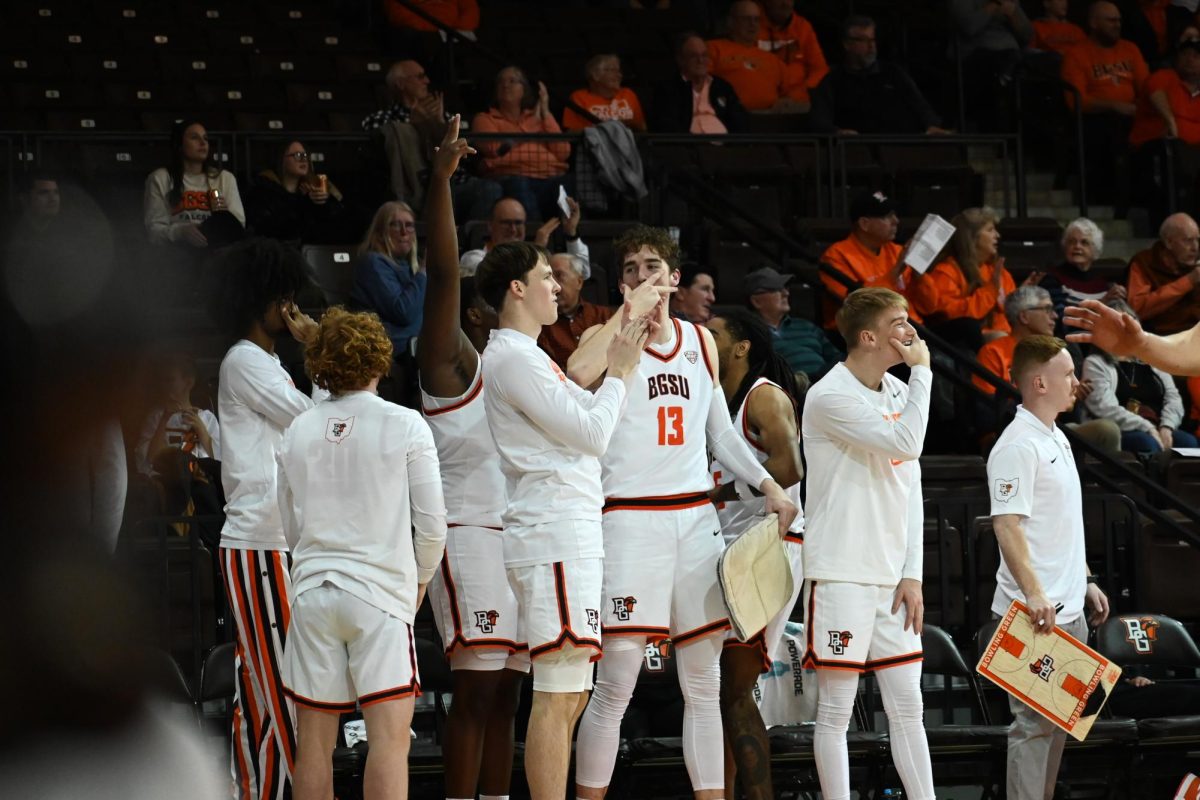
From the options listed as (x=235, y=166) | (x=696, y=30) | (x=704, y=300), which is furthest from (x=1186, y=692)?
(x=696, y=30)

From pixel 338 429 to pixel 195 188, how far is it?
503 cm

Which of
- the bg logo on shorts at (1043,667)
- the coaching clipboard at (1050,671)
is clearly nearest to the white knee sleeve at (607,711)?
the coaching clipboard at (1050,671)

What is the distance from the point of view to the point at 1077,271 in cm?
977

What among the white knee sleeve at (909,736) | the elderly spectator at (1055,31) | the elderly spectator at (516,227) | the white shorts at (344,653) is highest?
the elderly spectator at (1055,31)

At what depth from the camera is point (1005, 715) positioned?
279 inches

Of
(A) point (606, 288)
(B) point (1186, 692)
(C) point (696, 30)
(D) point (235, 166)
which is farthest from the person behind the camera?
(C) point (696, 30)

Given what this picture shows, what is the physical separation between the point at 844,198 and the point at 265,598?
21.9ft

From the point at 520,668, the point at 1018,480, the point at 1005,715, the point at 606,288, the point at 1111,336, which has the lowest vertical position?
the point at 1005,715

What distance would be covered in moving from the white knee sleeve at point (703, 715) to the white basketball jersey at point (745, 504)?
59 cm

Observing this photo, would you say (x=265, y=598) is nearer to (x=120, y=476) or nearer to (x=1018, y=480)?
(x=1018, y=480)

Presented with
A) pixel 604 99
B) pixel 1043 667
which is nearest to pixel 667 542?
pixel 1043 667

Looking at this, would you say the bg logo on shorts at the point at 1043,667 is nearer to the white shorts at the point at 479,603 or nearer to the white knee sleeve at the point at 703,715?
the white knee sleeve at the point at 703,715

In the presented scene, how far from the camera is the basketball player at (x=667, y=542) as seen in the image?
508 cm

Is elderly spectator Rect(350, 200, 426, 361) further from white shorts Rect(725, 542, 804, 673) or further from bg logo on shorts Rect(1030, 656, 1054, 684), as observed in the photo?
bg logo on shorts Rect(1030, 656, 1054, 684)
